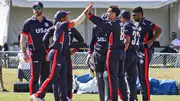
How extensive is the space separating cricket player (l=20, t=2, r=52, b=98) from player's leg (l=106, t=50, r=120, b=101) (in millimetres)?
1514

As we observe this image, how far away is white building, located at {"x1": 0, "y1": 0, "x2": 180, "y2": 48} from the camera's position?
27.8 metres

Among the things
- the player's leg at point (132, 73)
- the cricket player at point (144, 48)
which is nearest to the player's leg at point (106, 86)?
the player's leg at point (132, 73)

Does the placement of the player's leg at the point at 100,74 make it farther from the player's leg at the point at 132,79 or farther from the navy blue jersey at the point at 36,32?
the navy blue jersey at the point at 36,32

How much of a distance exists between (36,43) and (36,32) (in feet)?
0.76

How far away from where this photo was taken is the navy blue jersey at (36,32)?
1225 centimetres

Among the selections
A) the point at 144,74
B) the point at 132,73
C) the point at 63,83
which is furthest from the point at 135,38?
the point at 63,83

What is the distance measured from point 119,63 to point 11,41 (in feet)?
59.2

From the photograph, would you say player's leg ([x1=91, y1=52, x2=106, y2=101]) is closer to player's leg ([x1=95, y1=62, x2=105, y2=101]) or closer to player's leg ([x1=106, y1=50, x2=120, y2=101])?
player's leg ([x1=95, y1=62, x2=105, y2=101])

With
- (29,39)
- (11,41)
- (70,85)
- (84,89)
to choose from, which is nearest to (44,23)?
(29,39)

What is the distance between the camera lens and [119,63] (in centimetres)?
1180

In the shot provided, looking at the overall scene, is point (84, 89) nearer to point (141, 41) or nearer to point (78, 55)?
point (78, 55)

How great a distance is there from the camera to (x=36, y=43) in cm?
1227

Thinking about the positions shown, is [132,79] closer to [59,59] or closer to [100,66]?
[100,66]

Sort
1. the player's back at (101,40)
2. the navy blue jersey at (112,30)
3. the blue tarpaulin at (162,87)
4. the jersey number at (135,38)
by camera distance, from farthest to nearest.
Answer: the blue tarpaulin at (162,87), the jersey number at (135,38), the player's back at (101,40), the navy blue jersey at (112,30)
